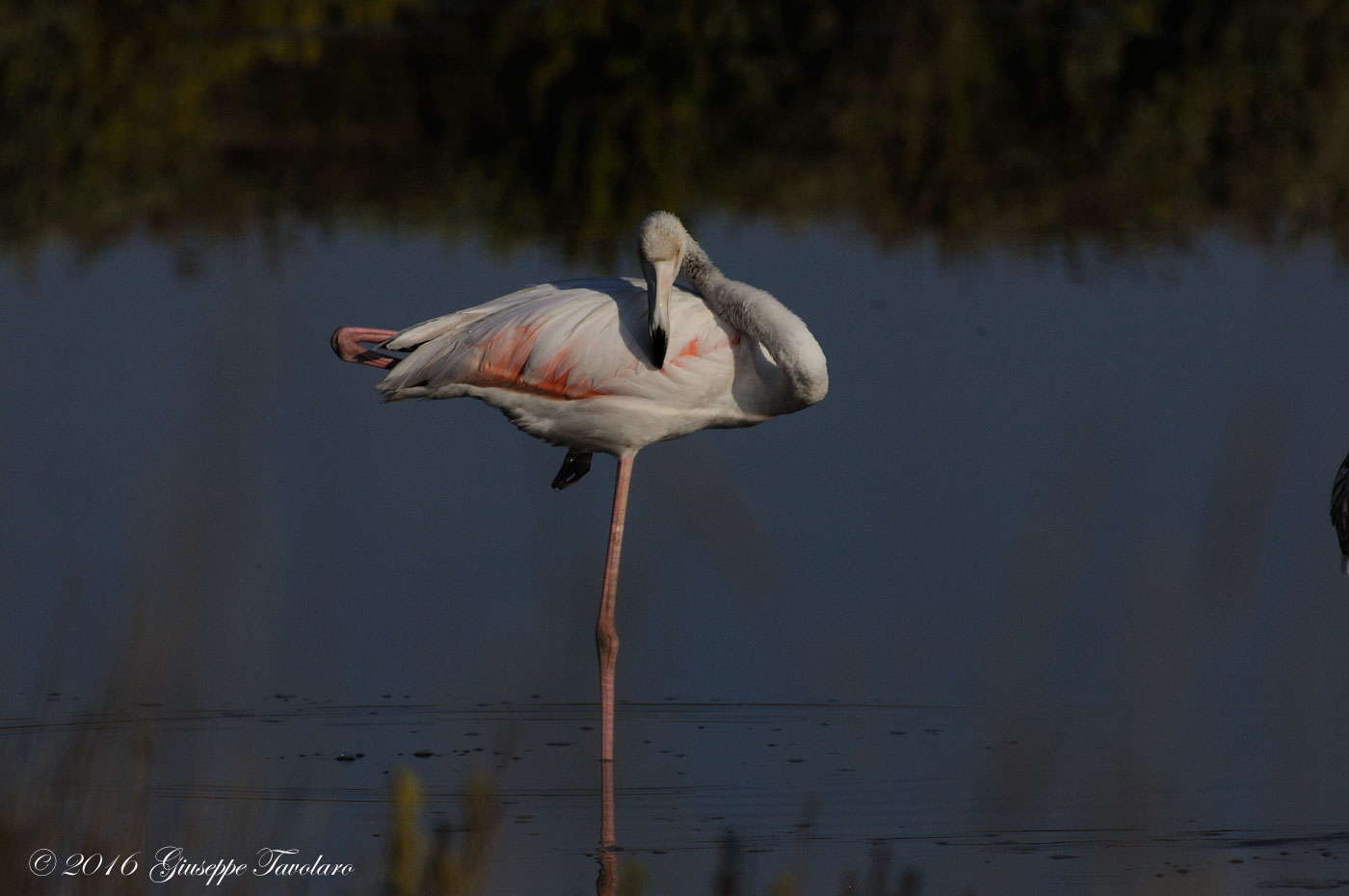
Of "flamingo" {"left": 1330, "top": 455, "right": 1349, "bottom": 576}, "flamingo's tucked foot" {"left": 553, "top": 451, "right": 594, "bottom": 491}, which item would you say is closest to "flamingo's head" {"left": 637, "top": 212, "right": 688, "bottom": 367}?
"flamingo's tucked foot" {"left": 553, "top": 451, "right": 594, "bottom": 491}

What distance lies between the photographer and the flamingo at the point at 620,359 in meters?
6.20

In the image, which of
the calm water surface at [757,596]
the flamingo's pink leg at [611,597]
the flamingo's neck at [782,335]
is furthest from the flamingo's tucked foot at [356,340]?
the flamingo's neck at [782,335]

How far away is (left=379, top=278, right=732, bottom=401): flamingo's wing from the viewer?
6.34m

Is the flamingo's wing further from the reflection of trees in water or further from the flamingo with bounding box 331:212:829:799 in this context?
the reflection of trees in water

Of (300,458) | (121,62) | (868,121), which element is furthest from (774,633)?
(121,62)

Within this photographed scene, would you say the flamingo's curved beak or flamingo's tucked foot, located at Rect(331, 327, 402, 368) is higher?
the flamingo's curved beak

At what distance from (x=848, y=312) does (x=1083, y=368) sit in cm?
153

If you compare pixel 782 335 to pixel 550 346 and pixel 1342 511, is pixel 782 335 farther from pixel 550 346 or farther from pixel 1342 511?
pixel 1342 511

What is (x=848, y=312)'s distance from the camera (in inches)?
405

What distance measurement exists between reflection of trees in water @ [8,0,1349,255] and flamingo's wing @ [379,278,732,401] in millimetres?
5860

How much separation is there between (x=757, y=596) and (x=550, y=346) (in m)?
1.96

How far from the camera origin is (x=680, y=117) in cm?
1599

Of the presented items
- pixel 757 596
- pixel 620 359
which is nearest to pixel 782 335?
pixel 620 359

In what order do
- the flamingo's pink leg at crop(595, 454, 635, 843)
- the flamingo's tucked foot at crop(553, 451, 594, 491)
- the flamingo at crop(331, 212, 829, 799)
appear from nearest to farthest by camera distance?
the flamingo at crop(331, 212, 829, 799) → the flamingo's pink leg at crop(595, 454, 635, 843) → the flamingo's tucked foot at crop(553, 451, 594, 491)
